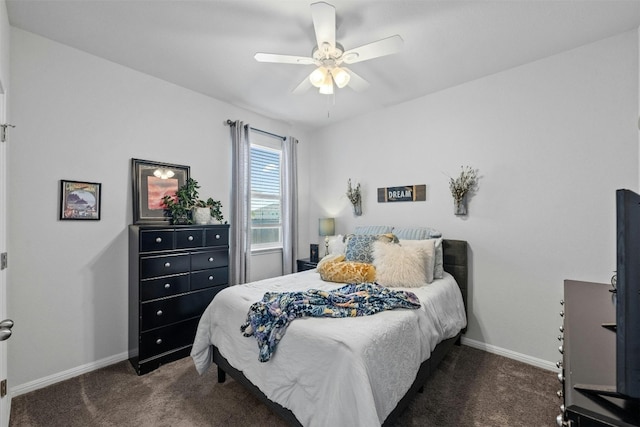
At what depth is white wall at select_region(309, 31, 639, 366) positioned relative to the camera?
7.30 ft

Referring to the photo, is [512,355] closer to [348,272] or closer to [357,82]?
[348,272]

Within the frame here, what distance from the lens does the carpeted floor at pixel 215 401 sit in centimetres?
184

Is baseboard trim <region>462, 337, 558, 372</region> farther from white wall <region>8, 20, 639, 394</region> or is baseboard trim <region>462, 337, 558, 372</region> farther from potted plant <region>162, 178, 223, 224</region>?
potted plant <region>162, 178, 223, 224</region>

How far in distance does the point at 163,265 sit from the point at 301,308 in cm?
152

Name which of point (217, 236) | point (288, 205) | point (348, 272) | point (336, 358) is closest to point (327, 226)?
point (288, 205)

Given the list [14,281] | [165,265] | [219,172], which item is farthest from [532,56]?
[14,281]

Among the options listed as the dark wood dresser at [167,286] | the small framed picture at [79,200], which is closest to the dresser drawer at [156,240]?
the dark wood dresser at [167,286]

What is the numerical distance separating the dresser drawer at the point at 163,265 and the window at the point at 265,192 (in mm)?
1257

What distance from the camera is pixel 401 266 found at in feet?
8.10

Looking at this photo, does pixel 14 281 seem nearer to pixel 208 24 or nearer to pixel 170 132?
pixel 170 132

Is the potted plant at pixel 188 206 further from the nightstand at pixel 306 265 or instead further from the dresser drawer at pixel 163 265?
the nightstand at pixel 306 265

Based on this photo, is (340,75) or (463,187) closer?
(340,75)

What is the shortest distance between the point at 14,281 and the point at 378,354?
267cm

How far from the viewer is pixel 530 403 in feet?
6.59
